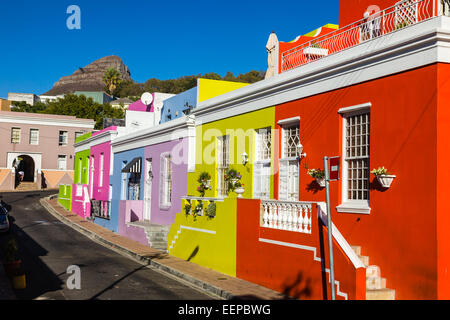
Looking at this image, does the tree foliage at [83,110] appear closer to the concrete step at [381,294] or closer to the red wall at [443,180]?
the concrete step at [381,294]

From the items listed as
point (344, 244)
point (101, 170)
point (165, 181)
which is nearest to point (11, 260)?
point (344, 244)

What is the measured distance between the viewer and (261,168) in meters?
14.9

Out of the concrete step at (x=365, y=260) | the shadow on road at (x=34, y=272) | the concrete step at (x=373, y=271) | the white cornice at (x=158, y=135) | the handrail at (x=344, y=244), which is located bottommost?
the shadow on road at (x=34, y=272)

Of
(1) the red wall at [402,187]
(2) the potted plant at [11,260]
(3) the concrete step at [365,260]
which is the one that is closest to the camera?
(1) the red wall at [402,187]

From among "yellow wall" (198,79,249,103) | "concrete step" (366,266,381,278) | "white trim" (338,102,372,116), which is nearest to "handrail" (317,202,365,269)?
"concrete step" (366,266,381,278)

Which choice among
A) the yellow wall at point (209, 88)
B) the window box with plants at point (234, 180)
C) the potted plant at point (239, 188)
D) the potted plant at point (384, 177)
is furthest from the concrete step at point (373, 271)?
the yellow wall at point (209, 88)

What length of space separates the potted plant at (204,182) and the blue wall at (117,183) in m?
6.57

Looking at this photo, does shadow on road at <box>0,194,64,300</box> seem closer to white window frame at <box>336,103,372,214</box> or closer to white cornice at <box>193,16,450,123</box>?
white window frame at <box>336,103,372,214</box>

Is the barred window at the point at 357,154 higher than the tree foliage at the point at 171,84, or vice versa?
the tree foliage at the point at 171,84

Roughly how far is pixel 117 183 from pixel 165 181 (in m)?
6.79

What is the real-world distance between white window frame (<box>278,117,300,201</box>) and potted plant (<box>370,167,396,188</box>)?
324 centimetres

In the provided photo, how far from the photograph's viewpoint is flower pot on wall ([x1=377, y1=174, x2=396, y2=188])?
10.1m

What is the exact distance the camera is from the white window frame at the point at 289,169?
44.2 feet
